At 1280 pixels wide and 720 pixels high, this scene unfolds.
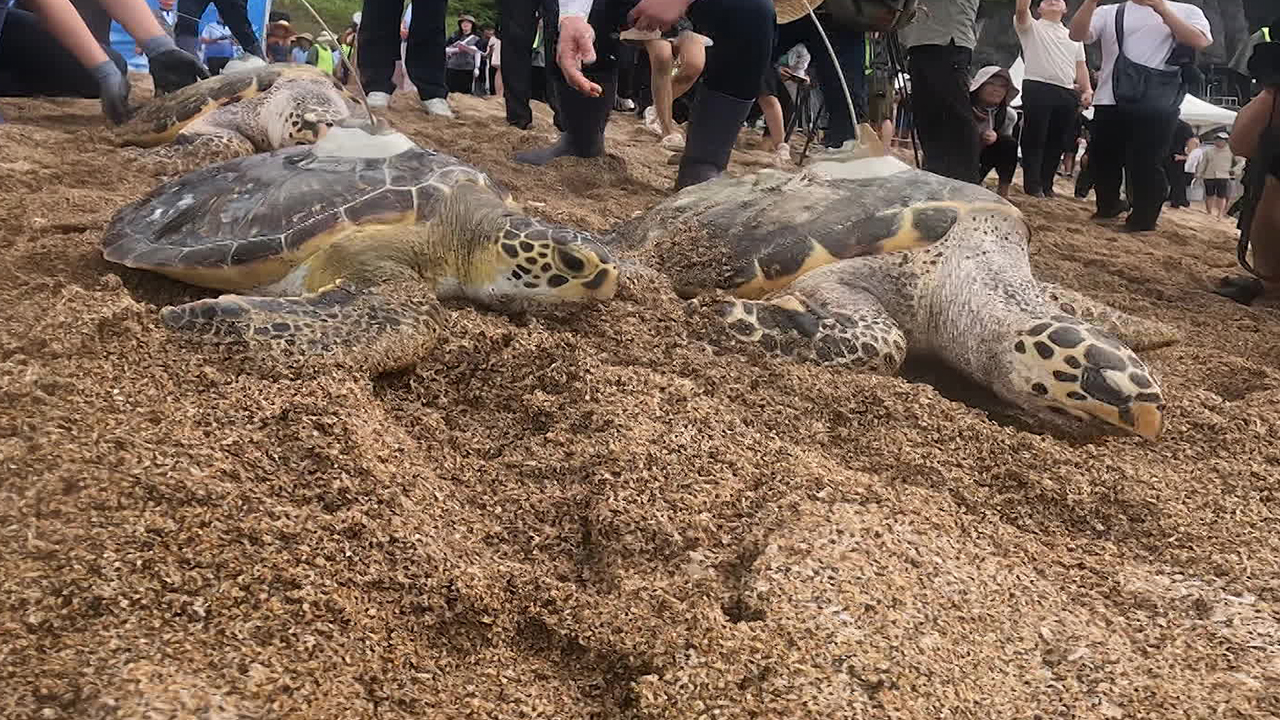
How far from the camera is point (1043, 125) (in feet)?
17.3

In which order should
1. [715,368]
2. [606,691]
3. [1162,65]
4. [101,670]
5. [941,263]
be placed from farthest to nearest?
[1162,65]
[941,263]
[715,368]
[606,691]
[101,670]

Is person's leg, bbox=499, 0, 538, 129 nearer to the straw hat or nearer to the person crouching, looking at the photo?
the straw hat

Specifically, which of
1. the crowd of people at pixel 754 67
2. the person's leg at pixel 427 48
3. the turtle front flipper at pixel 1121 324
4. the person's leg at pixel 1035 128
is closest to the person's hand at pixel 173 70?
the crowd of people at pixel 754 67

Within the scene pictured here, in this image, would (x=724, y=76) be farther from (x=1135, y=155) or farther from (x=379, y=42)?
(x=1135, y=155)

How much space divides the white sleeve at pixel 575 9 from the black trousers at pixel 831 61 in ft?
4.92

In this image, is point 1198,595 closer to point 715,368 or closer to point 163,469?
point 715,368

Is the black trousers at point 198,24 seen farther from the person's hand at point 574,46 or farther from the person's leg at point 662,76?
the person's hand at point 574,46

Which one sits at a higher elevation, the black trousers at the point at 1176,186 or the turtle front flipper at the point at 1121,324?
the turtle front flipper at the point at 1121,324

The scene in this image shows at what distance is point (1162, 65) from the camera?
163 inches

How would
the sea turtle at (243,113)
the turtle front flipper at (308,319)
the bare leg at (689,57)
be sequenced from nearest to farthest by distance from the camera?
the turtle front flipper at (308,319) < the sea turtle at (243,113) < the bare leg at (689,57)

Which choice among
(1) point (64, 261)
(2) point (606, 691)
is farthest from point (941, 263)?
(1) point (64, 261)

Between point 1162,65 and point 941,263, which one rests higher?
point 1162,65

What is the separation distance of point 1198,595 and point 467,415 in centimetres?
105

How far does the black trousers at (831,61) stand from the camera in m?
3.96
